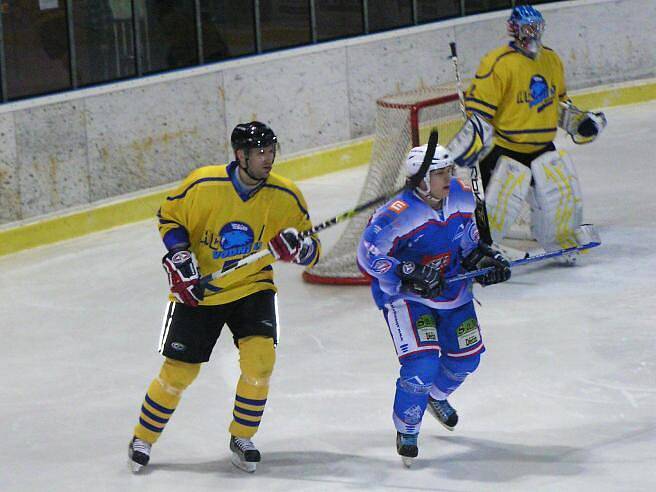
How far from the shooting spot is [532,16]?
23.3 feet

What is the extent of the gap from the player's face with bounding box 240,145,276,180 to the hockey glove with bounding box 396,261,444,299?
0.53 meters

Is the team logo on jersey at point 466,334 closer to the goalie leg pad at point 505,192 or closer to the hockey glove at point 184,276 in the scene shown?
the hockey glove at point 184,276

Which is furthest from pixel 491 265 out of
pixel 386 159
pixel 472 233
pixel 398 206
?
pixel 386 159

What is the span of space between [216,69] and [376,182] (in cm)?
222

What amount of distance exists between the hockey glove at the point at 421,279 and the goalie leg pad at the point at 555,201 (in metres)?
2.67

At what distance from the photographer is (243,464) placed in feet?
16.3

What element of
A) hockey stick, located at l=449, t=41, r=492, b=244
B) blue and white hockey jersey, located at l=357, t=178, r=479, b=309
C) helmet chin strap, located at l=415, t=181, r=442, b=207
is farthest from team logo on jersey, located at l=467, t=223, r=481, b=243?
hockey stick, located at l=449, t=41, r=492, b=244

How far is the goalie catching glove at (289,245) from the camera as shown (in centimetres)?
477

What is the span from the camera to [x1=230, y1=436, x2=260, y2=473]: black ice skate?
16.2 ft

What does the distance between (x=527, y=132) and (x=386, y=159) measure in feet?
2.42

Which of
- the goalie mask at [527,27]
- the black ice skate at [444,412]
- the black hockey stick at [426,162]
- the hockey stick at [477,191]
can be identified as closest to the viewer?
the black hockey stick at [426,162]

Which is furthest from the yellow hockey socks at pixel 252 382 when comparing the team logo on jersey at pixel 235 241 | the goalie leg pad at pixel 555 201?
the goalie leg pad at pixel 555 201

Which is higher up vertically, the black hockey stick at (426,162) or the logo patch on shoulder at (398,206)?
the black hockey stick at (426,162)

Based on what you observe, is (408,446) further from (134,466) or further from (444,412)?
(134,466)
